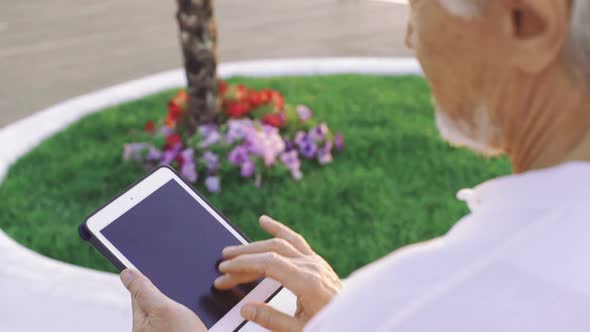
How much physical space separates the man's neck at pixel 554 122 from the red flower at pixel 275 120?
332 cm

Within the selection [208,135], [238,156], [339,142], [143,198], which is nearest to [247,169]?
[238,156]

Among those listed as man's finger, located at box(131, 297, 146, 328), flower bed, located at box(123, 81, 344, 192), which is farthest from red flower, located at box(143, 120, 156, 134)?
man's finger, located at box(131, 297, 146, 328)

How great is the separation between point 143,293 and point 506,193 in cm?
76

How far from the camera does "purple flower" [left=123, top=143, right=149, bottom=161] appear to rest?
3992 millimetres

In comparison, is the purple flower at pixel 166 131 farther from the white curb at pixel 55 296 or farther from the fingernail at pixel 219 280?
the fingernail at pixel 219 280

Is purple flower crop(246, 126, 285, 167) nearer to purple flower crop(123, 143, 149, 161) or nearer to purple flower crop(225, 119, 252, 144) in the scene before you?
purple flower crop(225, 119, 252, 144)

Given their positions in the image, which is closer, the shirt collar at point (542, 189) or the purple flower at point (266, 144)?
Answer: the shirt collar at point (542, 189)

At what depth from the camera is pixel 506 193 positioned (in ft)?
2.45

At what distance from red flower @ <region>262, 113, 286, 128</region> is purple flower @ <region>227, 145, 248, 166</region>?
A: 33 cm

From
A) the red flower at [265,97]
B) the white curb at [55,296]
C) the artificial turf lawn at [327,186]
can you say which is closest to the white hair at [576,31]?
the white curb at [55,296]

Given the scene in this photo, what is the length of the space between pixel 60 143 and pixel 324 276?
3.40 m

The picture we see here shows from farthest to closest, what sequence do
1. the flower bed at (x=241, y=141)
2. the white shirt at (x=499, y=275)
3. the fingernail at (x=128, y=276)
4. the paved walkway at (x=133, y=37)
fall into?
1. the paved walkway at (x=133, y=37)
2. the flower bed at (x=241, y=141)
3. the fingernail at (x=128, y=276)
4. the white shirt at (x=499, y=275)

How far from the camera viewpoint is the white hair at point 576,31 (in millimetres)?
714

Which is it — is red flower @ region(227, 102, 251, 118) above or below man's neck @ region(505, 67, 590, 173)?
below
